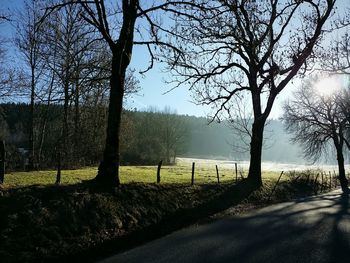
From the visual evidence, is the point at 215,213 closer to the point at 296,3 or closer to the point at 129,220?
the point at 129,220

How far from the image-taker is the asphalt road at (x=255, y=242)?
8617 mm

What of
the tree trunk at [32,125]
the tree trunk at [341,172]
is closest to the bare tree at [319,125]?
the tree trunk at [341,172]

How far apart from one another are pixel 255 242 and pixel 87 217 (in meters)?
4.32

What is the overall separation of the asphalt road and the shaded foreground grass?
0.83 metres

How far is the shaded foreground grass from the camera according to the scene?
875 centimetres

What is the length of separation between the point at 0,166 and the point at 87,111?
24.4 meters

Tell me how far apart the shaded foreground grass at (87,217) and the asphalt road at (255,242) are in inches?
32.7

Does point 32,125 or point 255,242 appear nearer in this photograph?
point 255,242

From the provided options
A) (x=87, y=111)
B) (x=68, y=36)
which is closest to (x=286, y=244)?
(x=68, y=36)

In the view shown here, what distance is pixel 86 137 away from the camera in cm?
3603

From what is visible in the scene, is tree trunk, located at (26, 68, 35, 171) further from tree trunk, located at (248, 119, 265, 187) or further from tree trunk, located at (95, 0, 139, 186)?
tree trunk, located at (95, 0, 139, 186)

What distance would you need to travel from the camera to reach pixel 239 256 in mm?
8711

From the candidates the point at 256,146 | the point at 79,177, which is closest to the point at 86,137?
the point at 79,177

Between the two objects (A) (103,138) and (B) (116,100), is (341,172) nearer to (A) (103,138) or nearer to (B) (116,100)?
(A) (103,138)
